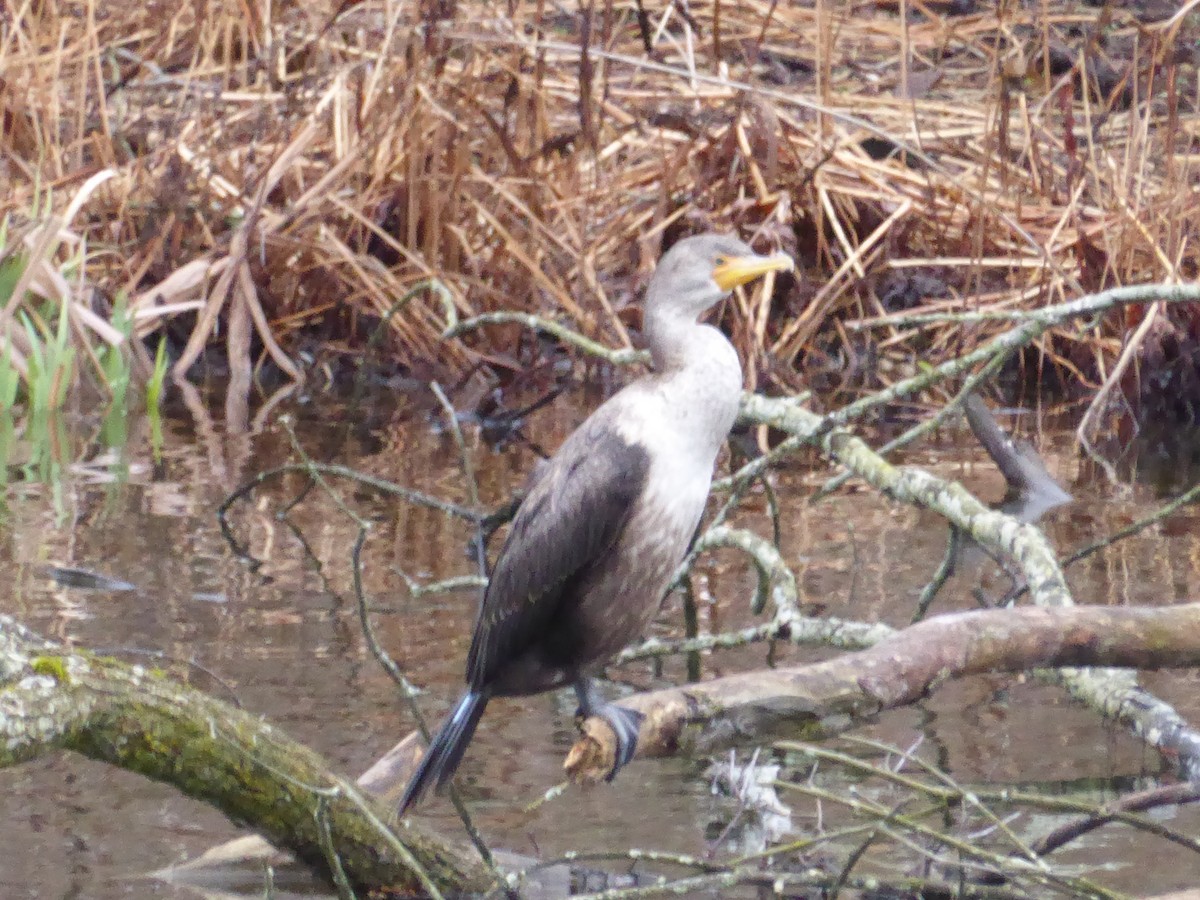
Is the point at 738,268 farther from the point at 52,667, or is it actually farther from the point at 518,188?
the point at 518,188

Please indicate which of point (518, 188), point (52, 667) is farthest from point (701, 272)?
point (518, 188)

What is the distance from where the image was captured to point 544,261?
7.12m

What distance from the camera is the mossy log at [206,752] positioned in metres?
2.31

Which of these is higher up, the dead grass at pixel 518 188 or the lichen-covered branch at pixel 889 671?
the lichen-covered branch at pixel 889 671

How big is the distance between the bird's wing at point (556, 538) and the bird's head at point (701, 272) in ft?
0.99

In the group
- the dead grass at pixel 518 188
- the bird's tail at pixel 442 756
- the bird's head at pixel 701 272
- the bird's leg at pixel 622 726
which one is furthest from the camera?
the dead grass at pixel 518 188

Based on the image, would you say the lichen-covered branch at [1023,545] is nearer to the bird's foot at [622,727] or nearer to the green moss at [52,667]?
the bird's foot at [622,727]

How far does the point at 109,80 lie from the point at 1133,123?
15.9ft

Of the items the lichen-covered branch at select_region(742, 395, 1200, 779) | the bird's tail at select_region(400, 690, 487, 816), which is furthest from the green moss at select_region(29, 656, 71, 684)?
the lichen-covered branch at select_region(742, 395, 1200, 779)

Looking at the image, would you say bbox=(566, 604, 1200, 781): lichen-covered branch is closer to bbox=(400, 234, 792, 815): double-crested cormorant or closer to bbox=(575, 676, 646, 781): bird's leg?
bbox=(575, 676, 646, 781): bird's leg

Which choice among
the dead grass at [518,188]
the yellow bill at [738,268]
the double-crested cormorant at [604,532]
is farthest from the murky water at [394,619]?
the yellow bill at [738,268]

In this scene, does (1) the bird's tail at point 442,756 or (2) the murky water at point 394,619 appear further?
(2) the murky water at point 394,619

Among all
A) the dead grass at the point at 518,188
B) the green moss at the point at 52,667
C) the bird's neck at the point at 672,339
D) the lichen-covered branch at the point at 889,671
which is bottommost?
the dead grass at the point at 518,188

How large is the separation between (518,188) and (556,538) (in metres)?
4.23
